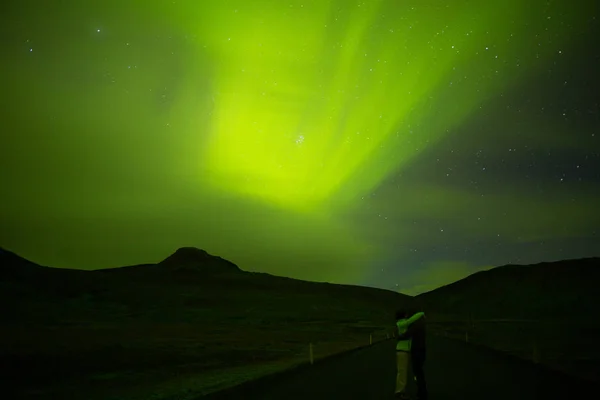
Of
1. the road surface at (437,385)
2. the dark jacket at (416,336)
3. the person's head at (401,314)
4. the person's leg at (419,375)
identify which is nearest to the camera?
the person's leg at (419,375)

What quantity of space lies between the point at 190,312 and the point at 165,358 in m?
144

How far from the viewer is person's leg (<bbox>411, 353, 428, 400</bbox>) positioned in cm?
1426

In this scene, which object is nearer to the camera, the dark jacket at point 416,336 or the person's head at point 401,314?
the dark jacket at point 416,336

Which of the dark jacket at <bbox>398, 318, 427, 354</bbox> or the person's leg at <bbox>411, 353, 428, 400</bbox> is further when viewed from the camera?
the dark jacket at <bbox>398, 318, 427, 354</bbox>

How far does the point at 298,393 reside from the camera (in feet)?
54.0

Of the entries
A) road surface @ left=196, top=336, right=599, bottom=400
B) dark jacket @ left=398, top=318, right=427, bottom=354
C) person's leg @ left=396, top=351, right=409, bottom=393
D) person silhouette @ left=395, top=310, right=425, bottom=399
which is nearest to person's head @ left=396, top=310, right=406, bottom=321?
person silhouette @ left=395, top=310, right=425, bottom=399

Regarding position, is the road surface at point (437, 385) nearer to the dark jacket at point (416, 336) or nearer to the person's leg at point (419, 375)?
the person's leg at point (419, 375)

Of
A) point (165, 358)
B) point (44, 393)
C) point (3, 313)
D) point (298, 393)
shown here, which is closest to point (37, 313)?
point (3, 313)

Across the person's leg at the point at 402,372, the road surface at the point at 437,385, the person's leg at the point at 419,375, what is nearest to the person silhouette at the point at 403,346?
the person's leg at the point at 402,372

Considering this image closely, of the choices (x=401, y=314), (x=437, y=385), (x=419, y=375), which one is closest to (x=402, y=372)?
(x=419, y=375)

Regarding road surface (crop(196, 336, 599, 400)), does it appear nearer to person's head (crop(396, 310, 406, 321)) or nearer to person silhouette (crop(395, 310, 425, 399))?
person silhouette (crop(395, 310, 425, 399))

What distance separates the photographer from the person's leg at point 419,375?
1426 centimetres

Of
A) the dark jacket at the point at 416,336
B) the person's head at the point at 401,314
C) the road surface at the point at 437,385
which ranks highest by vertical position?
the person's head at the point at 401,314

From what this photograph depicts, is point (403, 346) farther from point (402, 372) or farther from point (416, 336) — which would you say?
point (402, 372)
